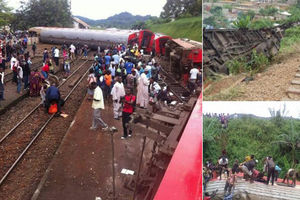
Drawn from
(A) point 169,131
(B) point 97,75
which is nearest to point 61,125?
(B) point 97,75

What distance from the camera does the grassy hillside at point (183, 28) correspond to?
2.39 meters

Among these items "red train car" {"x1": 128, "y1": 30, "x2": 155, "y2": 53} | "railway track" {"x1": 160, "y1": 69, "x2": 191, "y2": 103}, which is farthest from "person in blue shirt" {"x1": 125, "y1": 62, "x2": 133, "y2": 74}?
"red train car" {"x1": 128, "y1": 30, "x2": 155, "y2": 53}

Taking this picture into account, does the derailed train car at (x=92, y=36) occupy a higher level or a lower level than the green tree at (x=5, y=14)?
lower

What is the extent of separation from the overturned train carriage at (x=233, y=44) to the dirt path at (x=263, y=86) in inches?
3.7

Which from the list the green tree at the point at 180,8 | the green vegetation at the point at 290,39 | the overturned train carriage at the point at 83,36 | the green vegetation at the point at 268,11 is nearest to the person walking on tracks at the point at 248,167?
the green vegetation at the point at 290,39

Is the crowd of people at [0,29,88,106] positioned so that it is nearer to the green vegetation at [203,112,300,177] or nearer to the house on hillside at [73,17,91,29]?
the house on hillside at [73,17,91,29]

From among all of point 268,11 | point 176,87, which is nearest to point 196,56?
point 268,11

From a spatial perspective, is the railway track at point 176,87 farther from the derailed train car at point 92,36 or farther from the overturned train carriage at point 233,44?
the overturned train carriage at point 233,44

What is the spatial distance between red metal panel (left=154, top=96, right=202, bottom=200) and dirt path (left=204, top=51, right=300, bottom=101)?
251 millimetres

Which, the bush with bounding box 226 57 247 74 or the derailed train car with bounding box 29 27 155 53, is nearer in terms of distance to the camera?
the bush with bounding box 226 57 247 74

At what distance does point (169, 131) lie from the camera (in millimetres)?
2814

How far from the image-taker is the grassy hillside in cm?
239

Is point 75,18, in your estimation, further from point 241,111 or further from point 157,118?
point 241,111

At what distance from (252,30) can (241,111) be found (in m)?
0.53
